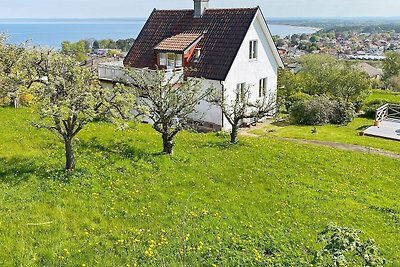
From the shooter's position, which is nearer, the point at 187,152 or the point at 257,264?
the point at 257,264

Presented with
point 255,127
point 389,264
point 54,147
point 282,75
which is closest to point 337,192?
point 389,264

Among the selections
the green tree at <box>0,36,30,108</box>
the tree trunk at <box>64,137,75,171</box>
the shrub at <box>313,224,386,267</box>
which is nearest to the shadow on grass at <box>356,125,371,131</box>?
the tree trunk at <box>64,137,75,171</box>

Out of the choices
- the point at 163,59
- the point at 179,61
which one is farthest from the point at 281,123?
the point at 163,59

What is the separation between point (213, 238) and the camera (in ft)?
32.1

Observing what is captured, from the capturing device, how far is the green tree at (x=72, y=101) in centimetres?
1145

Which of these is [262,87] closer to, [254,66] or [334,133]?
[254,66]

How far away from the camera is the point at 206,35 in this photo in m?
26.2

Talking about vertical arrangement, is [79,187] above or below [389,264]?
above

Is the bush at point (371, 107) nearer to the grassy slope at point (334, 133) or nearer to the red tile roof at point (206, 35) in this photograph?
the grassy slope at point (334, 133)

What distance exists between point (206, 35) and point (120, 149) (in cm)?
1394

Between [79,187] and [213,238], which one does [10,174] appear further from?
[213,238]

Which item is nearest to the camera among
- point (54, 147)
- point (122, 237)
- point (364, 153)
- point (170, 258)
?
point (170, 258)

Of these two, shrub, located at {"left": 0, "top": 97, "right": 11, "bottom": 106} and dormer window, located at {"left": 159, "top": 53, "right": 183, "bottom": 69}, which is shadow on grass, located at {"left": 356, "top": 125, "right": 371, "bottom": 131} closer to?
dormer window, located at {"left": 159, "top": 53, "right": 183, "bottom": 69}

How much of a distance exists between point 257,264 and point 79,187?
5.90 metres
